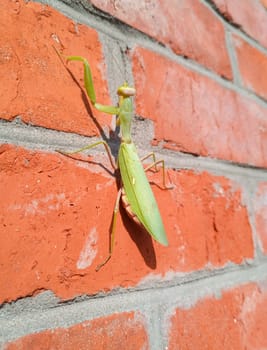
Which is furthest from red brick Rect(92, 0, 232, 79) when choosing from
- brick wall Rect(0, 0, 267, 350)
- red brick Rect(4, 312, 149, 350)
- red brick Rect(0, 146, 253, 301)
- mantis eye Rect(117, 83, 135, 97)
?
red brick Rect(4, 312, 149, 350)

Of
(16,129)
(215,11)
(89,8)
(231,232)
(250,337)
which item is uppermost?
(215,11)

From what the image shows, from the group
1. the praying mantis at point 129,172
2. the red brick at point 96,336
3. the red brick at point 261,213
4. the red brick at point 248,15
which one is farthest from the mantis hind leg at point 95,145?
the red brick at point 248,15

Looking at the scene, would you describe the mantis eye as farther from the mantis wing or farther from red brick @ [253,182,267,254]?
red brick @ [253,182,267,254]

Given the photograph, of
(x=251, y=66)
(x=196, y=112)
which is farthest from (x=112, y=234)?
(x=251, y=66)

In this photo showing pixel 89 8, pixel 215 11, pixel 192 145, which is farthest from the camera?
pixel 215 11

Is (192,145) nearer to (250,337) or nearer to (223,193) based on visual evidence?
(223,193)

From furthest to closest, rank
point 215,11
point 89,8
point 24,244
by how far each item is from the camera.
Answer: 1. point 215,11
2. point 89,8
3. point 24,244

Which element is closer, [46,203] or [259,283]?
[46,203]

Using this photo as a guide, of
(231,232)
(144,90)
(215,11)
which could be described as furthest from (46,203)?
(215,11)
